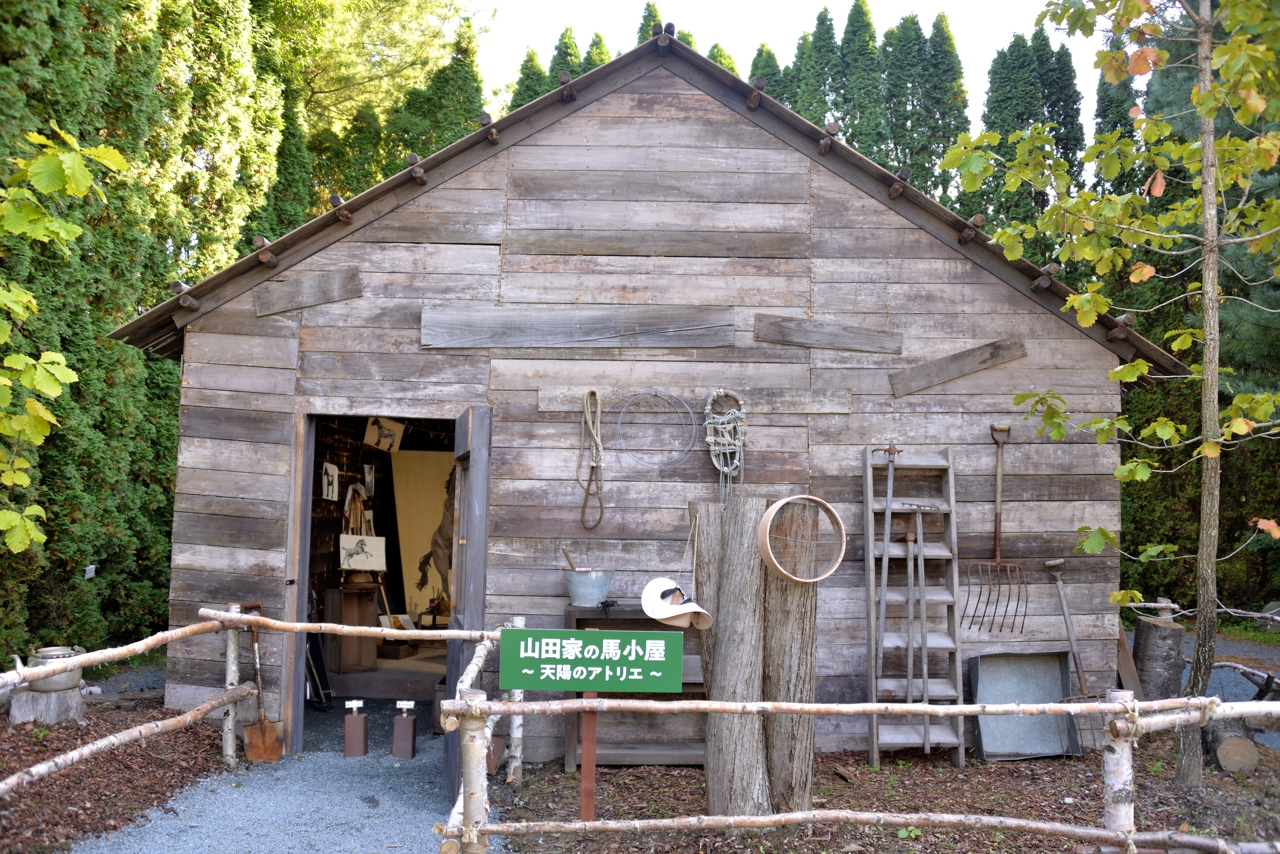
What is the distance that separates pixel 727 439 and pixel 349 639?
4.33 meters

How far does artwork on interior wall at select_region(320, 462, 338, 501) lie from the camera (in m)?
8.16

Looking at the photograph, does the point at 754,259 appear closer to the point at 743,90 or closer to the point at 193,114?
the point at 743,90

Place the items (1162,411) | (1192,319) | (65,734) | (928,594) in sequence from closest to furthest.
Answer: (65,734), (928,594), (1192,319), (1162,411)

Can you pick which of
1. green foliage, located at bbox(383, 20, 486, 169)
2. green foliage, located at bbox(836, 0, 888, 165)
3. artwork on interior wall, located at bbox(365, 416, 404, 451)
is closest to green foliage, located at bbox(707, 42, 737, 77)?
green foliage, located at bbox(836, 0, 888, 165)

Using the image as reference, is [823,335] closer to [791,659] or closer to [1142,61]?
[1142,61]

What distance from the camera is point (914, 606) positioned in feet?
19.4

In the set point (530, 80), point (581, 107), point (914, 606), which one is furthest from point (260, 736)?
point (530, 80)

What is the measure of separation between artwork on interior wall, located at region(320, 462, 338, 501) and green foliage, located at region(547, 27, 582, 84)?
33.5ft

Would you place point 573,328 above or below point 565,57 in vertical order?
below

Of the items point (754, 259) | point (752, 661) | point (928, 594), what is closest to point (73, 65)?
point (754, 259)

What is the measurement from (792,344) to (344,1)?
1409cm

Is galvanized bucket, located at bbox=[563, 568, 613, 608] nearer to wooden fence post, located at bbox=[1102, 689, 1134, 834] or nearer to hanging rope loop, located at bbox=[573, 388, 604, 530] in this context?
hanging rope loop, located at bbox=[573, 388, 604, 530]

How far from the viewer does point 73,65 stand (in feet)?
23.6

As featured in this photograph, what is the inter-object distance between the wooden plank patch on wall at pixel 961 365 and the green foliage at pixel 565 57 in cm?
1208
